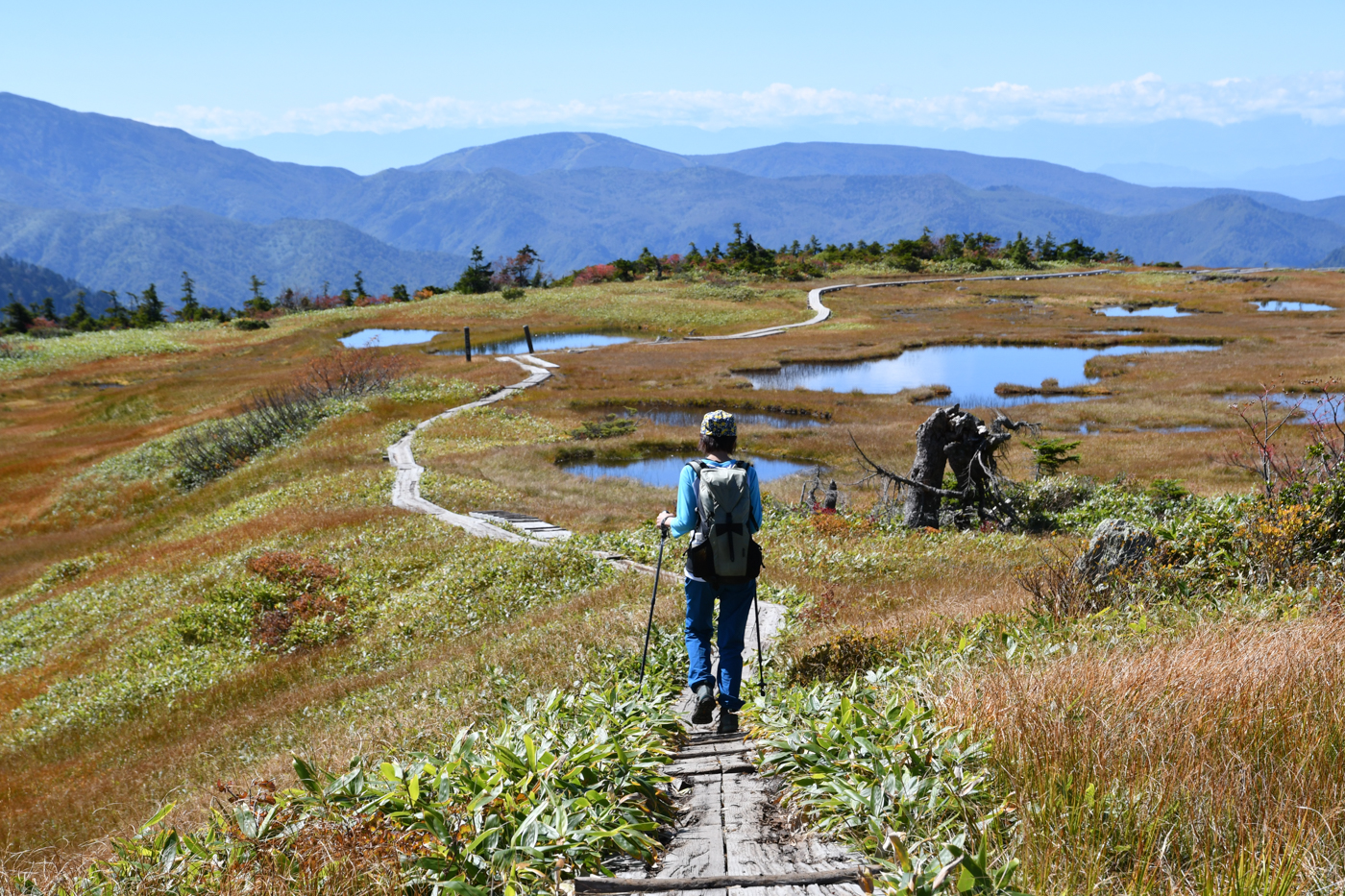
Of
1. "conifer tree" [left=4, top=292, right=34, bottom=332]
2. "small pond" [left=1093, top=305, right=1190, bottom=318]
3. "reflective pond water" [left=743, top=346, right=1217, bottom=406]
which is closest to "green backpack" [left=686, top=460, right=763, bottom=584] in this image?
"reflective pond water" [left=743, top=346, right=1217, bottom=406]

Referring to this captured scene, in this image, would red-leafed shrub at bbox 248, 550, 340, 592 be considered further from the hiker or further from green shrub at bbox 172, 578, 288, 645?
the hiker

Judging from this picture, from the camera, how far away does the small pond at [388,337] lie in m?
76.0

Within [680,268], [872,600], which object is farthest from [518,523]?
[680,268]

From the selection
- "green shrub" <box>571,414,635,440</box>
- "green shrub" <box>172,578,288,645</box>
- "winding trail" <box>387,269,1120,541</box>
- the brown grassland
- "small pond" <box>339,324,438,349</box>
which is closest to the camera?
the brown grassland

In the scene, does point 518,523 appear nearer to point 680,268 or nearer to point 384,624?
point 384,624

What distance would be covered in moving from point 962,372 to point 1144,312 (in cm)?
4142

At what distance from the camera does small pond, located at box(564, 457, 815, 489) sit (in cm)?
3138

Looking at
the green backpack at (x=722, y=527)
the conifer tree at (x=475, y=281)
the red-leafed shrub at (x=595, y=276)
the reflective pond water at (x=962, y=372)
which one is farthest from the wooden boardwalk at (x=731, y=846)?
the red-leafed shrub at (x=595, y=276)

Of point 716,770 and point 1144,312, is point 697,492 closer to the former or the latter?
point 716,770

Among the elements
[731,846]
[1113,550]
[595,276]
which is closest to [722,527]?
[731,846]

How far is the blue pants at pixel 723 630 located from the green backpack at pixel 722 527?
17 centimetres

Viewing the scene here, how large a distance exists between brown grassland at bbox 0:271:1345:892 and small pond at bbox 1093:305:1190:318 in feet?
55.6

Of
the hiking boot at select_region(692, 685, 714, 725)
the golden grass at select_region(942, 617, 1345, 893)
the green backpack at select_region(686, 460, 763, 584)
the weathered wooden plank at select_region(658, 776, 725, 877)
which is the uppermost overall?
the green backpack at select_region(686, 460, 763, 584)

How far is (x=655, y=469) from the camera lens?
33031 millimetres
